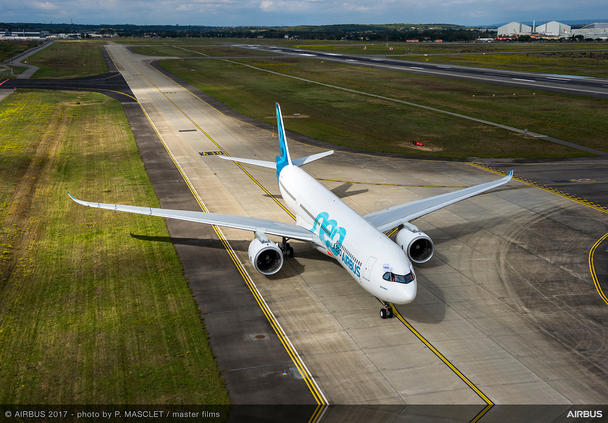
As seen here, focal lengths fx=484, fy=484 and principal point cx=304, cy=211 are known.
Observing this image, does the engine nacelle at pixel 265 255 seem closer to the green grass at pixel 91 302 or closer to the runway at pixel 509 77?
the green grass at pixel 91 302

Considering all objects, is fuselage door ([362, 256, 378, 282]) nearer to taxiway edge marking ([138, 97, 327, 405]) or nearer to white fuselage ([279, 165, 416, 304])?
white fuselage ([279, 165, 416, 304])

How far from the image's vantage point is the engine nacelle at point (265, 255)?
2936 cm

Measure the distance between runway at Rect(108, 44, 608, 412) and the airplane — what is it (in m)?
1.98

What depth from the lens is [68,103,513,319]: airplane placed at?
80.0ft

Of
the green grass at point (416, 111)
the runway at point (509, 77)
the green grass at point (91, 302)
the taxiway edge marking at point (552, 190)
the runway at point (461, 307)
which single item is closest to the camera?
the green grass at point (91, 302)

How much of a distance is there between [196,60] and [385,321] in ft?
581

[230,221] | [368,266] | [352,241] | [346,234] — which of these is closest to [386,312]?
[368,266]

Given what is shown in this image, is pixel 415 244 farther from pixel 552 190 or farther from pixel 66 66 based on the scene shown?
pixel 66 66

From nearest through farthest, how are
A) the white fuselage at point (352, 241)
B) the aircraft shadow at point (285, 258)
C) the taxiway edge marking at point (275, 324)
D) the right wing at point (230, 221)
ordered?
1. the taxiway edge marking at point (275, 324)
2. the white fuselage at point (352, 241)
3. the right wing at point (230, 221)
4. the aircraft shadow at point (285, 258)

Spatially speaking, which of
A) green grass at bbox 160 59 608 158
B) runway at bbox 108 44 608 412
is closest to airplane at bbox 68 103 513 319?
runway at bbox 108 44 608 412

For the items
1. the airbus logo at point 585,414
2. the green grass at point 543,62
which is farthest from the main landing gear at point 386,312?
the green grass at point 543,62

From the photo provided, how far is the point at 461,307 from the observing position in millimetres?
28109

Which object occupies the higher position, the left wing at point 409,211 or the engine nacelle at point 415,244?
the left wing at point 409,211

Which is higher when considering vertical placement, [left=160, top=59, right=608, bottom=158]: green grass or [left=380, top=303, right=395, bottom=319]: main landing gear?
[left=160, top=59, right=608, bottom=158]: green grass
